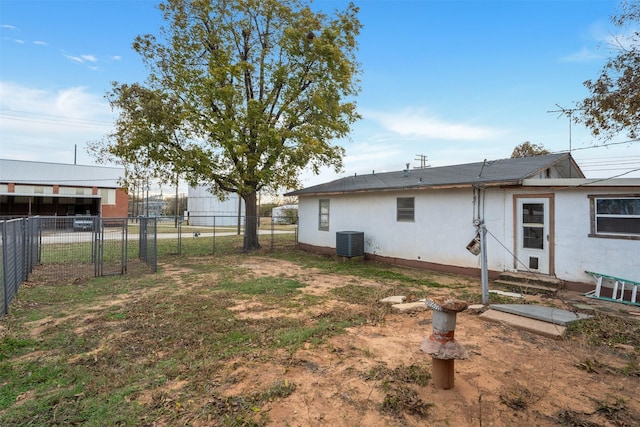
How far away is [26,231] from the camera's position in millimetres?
8102

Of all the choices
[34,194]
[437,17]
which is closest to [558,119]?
[437,17]

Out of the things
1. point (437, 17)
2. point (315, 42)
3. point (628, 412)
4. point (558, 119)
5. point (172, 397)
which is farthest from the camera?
point (315, 42)

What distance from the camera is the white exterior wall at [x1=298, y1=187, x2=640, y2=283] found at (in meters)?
6.61

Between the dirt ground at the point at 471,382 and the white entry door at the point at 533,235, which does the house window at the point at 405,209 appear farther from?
the dirt ground at the point at 471,382

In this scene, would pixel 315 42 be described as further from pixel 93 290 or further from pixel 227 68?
pixel 93 290

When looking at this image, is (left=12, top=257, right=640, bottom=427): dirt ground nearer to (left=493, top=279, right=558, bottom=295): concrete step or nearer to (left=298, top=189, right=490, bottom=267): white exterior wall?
(left=493, top=279, right=558, bottom=295): concrete step

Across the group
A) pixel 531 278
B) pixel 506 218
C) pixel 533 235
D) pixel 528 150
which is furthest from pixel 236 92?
pixel 528 150

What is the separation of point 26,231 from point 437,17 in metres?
14.0

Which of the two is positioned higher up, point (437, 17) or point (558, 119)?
point (437, 17)

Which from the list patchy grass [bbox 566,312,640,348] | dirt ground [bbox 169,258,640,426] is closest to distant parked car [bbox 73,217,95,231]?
dirt ground [bbox 169,258,640,426]

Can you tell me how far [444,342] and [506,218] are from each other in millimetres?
6450

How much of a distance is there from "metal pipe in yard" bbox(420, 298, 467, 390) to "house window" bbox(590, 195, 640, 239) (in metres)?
6.08

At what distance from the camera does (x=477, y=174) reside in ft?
29.2

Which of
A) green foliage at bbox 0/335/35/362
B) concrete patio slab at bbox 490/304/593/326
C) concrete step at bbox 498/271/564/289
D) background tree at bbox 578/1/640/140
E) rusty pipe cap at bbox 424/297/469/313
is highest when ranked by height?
background tree at bbox 578/1/640/140
